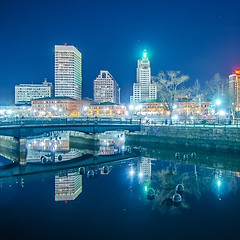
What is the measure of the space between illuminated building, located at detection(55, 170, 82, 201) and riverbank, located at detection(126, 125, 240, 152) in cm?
2497

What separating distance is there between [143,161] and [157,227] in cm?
2347

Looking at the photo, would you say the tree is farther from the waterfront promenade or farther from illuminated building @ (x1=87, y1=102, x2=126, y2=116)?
illuminated building @ (x1=87, y1=102, x2=126, y2=116)

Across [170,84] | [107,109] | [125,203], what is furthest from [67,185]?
[107,109]

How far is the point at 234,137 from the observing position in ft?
153

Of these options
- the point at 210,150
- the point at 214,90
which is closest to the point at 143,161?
the point at 210,150

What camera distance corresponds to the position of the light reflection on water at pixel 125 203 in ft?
59.7

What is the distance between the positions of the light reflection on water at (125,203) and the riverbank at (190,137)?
33.9 feet

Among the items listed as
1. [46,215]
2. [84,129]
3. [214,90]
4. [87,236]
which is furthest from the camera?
[214,90]

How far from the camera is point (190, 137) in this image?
5353 cm

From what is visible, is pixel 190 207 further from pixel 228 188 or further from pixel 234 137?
pixel 234 137

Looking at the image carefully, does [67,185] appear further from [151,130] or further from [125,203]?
[151,130]

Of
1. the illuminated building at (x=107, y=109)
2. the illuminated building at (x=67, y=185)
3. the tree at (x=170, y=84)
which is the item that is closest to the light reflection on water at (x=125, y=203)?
the illuminated building at (x=67, y=185)

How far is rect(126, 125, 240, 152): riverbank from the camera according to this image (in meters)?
47.3

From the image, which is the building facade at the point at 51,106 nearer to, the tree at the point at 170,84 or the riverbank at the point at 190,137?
the tree at the point at 170,84
